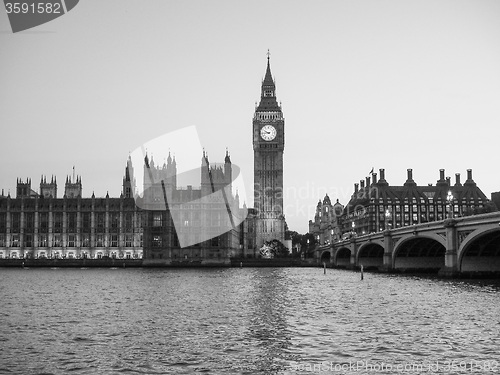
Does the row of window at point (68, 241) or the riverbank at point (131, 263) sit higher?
the row of window at point (68, 241)

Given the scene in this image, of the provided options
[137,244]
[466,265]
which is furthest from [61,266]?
[466,265]

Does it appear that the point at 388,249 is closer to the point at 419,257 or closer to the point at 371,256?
the point at 419,257

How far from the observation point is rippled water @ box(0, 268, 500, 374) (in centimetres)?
2636

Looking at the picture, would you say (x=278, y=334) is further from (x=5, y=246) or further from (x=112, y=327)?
(x=5, y=246)

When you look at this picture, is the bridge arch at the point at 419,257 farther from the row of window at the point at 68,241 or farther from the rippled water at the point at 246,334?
the row of window at the point at 68,241

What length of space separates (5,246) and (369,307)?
564ft

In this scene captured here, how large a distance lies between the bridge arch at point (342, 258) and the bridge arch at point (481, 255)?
3330 inches

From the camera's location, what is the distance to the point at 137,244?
655ft

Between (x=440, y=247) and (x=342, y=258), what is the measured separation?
68534 mm

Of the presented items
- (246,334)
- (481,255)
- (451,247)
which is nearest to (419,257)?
(481,255)

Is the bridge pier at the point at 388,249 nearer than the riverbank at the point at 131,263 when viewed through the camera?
Yes

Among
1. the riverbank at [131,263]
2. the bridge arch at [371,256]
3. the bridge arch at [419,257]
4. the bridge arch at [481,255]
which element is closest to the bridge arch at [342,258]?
the riverbank at [131,263]

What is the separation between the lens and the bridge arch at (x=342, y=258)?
169 m

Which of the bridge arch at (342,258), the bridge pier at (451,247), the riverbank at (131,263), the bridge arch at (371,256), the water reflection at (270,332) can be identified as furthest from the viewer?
the riverbank at (131,263)
